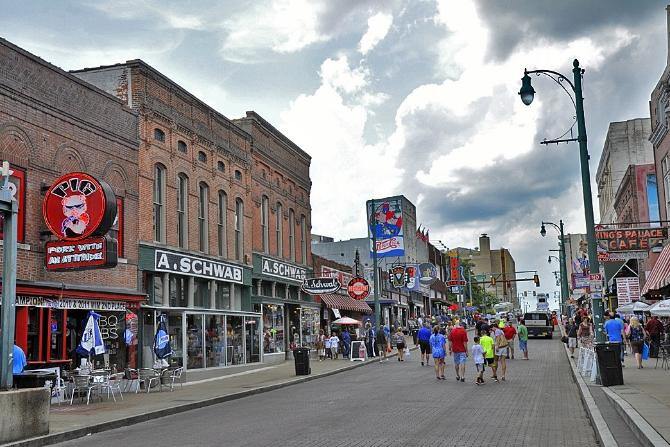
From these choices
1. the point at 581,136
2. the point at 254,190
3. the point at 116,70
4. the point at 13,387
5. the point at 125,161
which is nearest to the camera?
the point at 13,387

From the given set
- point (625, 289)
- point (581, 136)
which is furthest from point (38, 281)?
point (625, 289)

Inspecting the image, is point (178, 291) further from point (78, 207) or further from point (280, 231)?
point (280, 231)

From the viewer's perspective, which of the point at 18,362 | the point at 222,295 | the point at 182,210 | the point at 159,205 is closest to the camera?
the point at 18,362

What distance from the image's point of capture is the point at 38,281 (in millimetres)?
18078

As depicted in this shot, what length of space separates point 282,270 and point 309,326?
489cm

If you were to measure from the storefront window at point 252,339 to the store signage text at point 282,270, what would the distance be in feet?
8.51

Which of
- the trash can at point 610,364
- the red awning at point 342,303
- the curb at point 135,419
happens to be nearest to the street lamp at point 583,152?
the trash can at point 610,364

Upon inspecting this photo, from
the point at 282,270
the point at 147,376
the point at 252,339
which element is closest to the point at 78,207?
the point at 147,376

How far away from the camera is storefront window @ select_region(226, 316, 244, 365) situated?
94.7 feet

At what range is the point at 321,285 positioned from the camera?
34188 mm

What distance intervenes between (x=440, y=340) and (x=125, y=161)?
37.2 feet

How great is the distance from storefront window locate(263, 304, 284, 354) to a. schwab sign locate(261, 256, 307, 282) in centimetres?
155

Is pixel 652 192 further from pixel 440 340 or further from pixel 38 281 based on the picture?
pixel 38 281

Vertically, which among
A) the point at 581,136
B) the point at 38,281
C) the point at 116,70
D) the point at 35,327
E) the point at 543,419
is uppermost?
the point at 116,70
